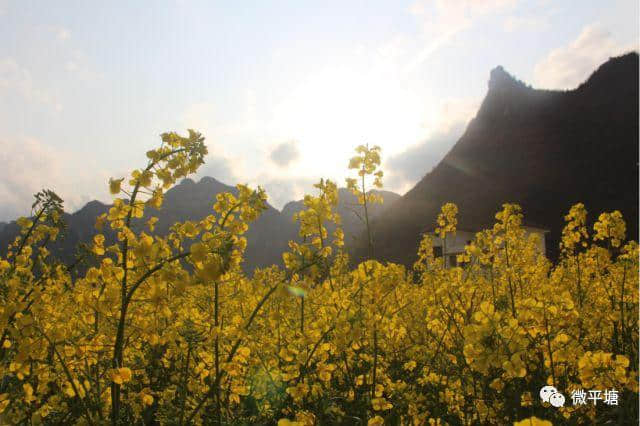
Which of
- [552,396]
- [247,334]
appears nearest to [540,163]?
[552,396]

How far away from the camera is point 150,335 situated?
2219 millimetres

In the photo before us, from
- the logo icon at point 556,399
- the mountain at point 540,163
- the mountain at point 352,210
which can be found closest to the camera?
the logo icon at point 556,399

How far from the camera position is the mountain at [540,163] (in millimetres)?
38281

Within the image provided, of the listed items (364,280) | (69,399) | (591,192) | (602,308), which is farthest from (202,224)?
(591,192)

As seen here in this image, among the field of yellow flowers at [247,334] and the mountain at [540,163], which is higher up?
the mountain at [540,163]

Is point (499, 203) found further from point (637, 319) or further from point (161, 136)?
point (161, 136)

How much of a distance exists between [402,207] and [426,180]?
413cm

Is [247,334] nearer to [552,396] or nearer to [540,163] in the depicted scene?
[552,396]

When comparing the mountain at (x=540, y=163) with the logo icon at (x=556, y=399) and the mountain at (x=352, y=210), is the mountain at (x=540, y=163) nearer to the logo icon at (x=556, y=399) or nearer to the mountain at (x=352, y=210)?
the mountain at (x=352, y=210)

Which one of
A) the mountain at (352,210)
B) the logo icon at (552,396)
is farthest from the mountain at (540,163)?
the logo icon at (552,396)

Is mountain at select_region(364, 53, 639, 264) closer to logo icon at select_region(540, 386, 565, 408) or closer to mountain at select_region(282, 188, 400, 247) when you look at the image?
mountain at select_region(282, 188, 400, 247)

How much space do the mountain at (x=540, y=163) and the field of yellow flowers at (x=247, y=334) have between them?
111 feet

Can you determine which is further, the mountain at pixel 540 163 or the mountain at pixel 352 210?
the mountain at pixel 540 163

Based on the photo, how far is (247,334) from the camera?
221cm
